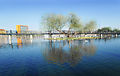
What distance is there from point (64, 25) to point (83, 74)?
6205 cm

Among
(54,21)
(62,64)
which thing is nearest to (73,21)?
(54,21)

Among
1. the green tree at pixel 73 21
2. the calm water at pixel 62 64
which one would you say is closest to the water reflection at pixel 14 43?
the calm water at pixel 62 64

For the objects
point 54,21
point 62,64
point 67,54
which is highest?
point 54,21

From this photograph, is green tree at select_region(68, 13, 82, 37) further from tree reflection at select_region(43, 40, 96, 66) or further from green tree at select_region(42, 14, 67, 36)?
tree reflection at select_region(43, 40, 96, 66)

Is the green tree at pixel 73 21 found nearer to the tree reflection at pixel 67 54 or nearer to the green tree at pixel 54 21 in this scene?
the green tree at pixel 54 21

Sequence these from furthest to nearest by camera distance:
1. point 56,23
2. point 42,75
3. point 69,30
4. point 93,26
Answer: point 93,26 < point 69,30 < point 56,23 < point 42,75

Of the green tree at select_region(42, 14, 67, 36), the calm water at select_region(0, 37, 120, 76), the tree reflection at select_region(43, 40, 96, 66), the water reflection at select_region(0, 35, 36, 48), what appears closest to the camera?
the calm water at select_region(0, 37, 120, 76)

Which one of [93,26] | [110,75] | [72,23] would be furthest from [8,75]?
[93,26]

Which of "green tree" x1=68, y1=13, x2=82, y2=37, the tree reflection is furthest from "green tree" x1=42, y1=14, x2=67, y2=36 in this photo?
the tree reflection

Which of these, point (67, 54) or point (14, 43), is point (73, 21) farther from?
point (67, 54)

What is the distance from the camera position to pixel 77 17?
6919cm

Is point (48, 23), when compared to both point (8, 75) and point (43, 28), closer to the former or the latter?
point (43, 28)

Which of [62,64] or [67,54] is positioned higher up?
[67,54]

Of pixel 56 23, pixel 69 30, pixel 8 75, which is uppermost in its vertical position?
pixel 56 23
